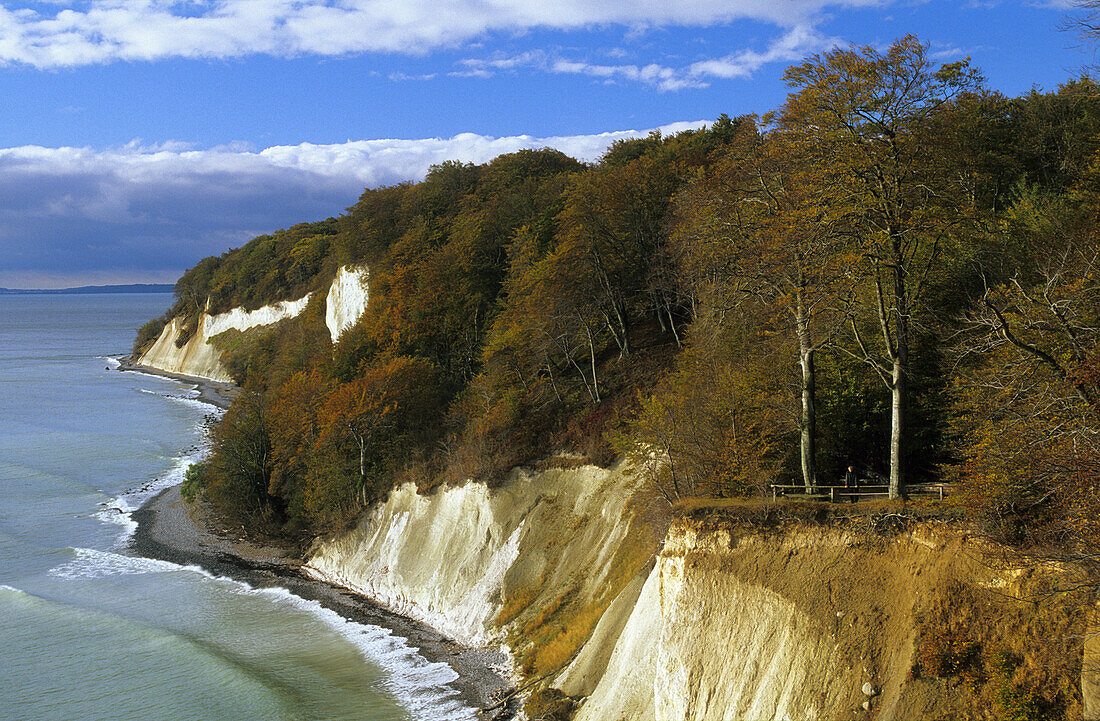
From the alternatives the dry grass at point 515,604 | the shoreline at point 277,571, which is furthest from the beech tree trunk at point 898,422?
the dry grass at point 515,604

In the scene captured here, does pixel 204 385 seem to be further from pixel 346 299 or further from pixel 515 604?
pixel 515 604

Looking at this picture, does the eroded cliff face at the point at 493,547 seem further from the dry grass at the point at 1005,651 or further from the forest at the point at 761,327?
the dry grass at the point at 1005,651

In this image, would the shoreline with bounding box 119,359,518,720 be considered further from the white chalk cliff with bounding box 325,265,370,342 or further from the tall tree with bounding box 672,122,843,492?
the white chalk cliff with bounding box 325,265,370,342

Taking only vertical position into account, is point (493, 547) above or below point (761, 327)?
A: below

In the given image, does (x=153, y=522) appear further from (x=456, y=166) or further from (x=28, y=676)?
(x=456, y=166)

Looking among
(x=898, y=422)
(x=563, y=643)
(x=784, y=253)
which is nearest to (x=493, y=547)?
(x=563, y=643)

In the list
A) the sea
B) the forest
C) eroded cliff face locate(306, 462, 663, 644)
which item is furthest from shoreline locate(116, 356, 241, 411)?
eroded cliff face locate(306, 462, 663, 644)

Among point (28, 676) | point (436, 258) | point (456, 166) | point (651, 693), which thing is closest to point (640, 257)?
point (436, 258)
